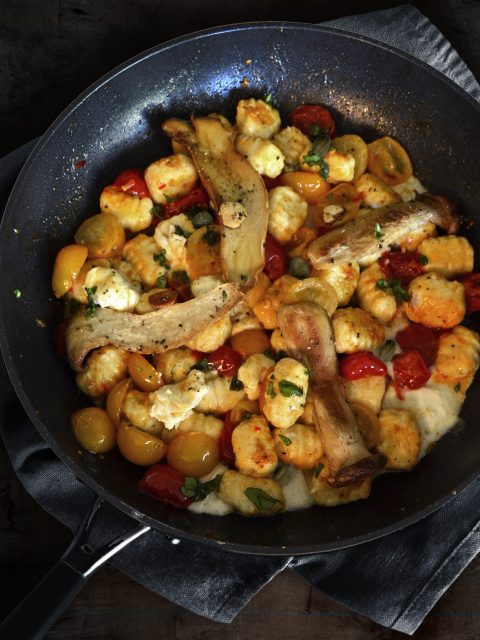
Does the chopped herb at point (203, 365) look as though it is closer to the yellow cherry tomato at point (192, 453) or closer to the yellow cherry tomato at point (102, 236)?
the yellow cherry tomato at point (192, 453)

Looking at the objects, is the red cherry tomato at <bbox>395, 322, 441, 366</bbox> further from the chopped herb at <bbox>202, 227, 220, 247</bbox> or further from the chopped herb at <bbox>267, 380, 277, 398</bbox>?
the chopped herb at <bbox>202, 227, 220, 247</bbox>

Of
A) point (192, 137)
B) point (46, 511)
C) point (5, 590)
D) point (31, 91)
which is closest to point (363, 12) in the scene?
point (192, 137)

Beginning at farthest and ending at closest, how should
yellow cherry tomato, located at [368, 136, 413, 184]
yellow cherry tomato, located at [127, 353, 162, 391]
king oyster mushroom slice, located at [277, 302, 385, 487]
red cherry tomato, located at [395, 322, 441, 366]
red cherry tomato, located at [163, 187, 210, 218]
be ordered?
yellow cherry tomato, located at [368, 136, 413, 184] → red cherry tomato, located at [163, 187, 210, 218] → red cherry tomato, located at [395, 322, 441, 366] → yellow cherry tomato, located at [127, 353, 162, 391] → king oyster mushroom slice, located at [277, 302, 385, 487]

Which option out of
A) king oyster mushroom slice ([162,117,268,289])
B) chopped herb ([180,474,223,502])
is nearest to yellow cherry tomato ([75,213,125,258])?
king oyster mushroom slice ([162,117,268,289])

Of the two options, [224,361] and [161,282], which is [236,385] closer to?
[224,361]

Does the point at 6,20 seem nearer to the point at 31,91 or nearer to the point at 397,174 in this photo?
the point at 31,91
